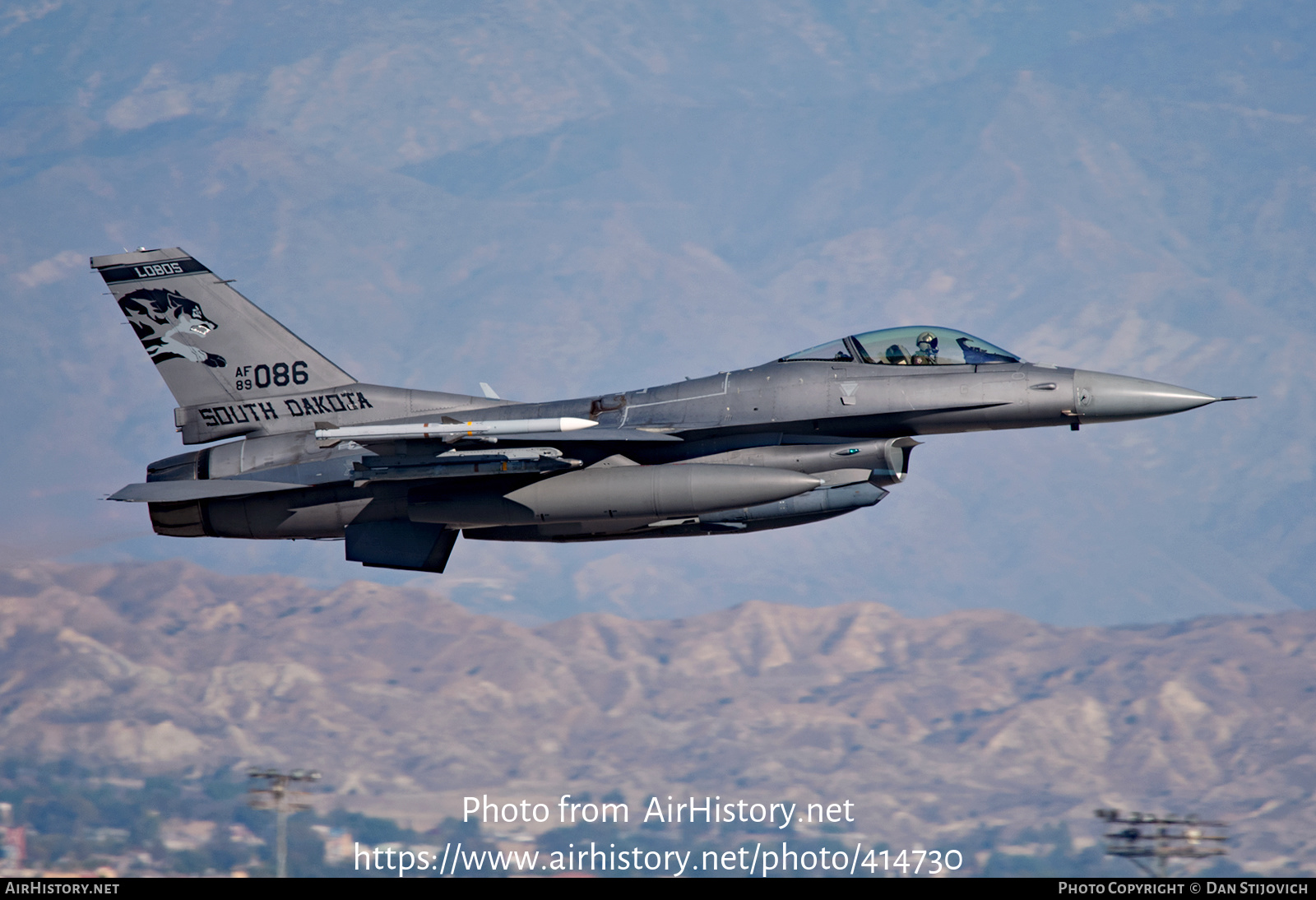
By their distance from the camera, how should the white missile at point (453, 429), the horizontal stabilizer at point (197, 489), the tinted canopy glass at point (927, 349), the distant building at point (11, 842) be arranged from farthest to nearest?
the distant building at point (11, 842), the horizontal stabilizer at point (197, 489), the tinted canopy glass at point (927, 349), the white missile at point (453, 429)

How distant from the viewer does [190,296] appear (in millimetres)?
20453

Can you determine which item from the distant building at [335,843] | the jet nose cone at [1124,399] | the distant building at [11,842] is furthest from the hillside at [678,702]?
the jet nose cone at [1124,399]

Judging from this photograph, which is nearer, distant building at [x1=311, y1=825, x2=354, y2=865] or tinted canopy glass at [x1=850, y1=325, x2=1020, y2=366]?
tinted canopy glass at [x1=850, y1=325, x2=1020, y2=366]

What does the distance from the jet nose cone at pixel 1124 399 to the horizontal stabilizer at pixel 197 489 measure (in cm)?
974

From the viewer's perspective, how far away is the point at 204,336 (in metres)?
20.4

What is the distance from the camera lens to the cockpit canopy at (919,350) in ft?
59.3

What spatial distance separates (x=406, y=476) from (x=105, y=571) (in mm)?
133340

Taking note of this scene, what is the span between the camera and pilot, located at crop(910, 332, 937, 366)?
59.4ft

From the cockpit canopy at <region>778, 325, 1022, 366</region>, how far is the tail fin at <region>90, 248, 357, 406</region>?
22.7 ft

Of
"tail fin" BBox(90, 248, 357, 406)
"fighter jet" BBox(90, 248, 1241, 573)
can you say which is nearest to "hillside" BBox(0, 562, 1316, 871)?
"tail fin" BBox(90, 248, 357, 406)

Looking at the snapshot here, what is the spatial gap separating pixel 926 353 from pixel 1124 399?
2.38m

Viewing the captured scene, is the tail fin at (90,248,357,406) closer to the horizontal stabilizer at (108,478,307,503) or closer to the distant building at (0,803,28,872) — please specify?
the horizontal stabilizer at (108,478,307,503)

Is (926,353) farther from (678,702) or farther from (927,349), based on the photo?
(678,702)

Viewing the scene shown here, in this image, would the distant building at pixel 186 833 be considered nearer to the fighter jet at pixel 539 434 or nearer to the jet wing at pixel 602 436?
the fighter jet at pixel 539 434
